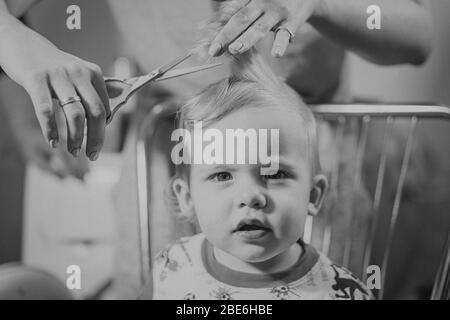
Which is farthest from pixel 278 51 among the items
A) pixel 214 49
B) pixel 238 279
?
pixel 238 279

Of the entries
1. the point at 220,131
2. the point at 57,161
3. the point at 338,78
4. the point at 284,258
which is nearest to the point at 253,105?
the point at 220,131

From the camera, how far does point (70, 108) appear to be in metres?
1.24

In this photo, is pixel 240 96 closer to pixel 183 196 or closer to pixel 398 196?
pixel 183 196

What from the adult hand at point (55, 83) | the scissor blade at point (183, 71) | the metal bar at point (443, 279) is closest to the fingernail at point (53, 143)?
the adult hand at point (55, 83)

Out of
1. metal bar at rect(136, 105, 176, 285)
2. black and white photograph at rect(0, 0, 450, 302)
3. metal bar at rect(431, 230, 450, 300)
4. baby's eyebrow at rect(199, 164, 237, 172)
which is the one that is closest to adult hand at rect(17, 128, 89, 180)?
black and white photograph at rect(0, 0, 450, 302)

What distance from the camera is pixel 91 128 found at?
126 cm

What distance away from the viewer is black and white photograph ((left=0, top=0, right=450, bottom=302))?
4.12ft

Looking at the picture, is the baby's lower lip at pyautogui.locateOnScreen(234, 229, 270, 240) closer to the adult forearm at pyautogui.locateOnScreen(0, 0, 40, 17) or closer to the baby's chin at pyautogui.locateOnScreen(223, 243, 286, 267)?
the baby's chin at pyautogui.locateOnScreen(223, 243, 286, 267)

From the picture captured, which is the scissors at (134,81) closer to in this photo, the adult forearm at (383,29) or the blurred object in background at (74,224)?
the blurred object in background at (74,224)

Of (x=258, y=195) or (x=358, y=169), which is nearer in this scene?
(x=258, y=195)

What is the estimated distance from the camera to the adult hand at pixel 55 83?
4.10ft

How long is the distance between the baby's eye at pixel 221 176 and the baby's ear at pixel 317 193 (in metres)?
0.16

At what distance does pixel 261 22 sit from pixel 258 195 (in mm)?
326
